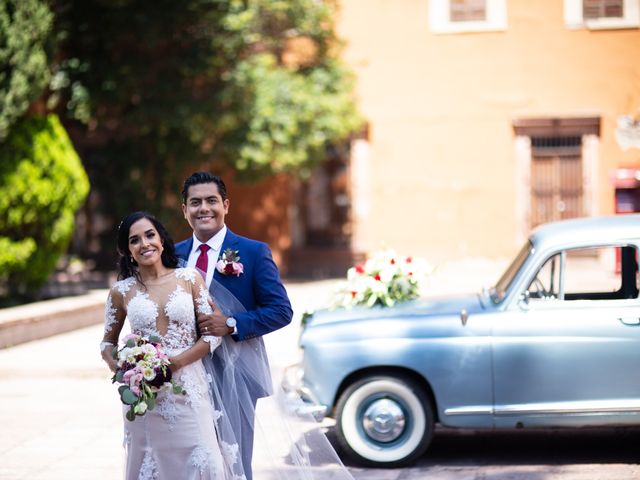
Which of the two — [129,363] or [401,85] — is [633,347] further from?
[401,85]

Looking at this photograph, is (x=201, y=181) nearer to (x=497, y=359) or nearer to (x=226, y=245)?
(x=226, y=245)

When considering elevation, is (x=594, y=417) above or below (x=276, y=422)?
below

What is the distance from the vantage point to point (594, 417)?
634 cm

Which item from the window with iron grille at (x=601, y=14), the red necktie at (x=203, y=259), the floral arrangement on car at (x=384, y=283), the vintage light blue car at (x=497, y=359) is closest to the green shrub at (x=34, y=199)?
the floral arrangement on car at (x=384, y=283)

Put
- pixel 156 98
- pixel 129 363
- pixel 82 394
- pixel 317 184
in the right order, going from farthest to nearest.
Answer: pixel 317 184 < pixel 156 98 < pixel 82 394 < pixel 129 363

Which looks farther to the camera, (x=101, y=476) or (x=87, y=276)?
(x=87, y=276)

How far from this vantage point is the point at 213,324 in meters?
4.38

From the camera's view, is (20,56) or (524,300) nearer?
(524,300)

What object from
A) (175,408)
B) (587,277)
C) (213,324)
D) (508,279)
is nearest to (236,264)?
(213,324)

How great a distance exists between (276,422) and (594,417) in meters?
2.45

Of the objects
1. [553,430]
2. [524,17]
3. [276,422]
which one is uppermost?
[524,17]

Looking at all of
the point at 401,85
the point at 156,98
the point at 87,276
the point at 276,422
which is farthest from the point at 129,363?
the point at 401,85

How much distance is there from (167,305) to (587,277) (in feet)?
13.2

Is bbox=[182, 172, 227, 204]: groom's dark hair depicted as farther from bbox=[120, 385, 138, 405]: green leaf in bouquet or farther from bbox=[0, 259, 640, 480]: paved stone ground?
bbox=[0, 259, 640, 480]: paved stone ground
